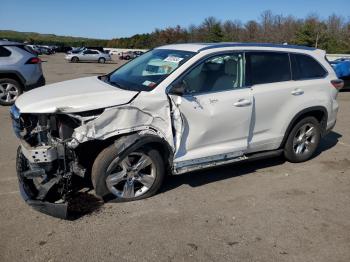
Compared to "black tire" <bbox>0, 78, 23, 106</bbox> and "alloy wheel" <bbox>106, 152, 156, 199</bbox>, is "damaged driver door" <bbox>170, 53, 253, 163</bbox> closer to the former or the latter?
"alloy wheel" <bbox>106, 152, 156, 199</bbox>

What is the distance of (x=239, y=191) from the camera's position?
4879 millimetres

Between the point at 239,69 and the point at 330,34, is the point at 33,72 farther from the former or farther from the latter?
the point at 330,34

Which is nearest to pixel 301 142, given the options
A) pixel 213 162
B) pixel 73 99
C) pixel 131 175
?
pixel 213 162

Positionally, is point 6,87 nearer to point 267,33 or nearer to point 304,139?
point 304,139

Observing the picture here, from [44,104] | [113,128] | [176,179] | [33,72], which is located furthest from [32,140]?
[33,72]

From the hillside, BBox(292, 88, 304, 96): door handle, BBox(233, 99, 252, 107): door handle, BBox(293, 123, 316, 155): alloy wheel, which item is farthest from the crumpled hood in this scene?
the hillside

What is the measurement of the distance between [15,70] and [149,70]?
629 cm

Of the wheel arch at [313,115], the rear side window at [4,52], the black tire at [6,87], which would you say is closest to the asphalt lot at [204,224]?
the wheel arch at [313,115]

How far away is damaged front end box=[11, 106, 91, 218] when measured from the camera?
12.8ft

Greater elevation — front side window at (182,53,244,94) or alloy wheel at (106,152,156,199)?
front side window at (182,53,244,94)

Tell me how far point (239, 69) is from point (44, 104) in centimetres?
254

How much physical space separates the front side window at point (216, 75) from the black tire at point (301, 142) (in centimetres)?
136

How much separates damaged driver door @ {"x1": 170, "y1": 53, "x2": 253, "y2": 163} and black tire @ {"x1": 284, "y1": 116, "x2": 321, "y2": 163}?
1.00 meters

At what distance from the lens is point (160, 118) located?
4.36m
